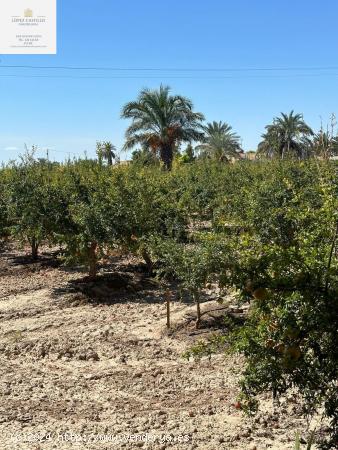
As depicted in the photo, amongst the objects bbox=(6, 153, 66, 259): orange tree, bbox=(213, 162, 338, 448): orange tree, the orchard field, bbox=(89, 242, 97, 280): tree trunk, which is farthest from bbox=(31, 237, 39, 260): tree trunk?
bbox=(213, 162, 338, 448): orange tree

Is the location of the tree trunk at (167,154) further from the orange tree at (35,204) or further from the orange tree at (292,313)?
the orange tree at (292,313)

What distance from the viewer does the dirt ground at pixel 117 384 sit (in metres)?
4.44

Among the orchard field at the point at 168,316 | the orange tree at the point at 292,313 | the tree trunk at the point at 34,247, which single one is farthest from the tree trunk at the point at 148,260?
the orange tree at the point at 292,313

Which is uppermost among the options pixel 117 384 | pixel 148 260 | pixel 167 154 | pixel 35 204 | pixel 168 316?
pixel 167 154

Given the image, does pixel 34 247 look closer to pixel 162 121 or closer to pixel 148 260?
pixel 148 260

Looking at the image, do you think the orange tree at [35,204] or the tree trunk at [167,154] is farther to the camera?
the tree trunk at [167,154]

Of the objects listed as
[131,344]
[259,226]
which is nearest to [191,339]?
[131,344]

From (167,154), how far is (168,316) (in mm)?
20616

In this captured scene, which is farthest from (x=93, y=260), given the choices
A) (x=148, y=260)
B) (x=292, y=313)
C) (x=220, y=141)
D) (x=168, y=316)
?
(x=220, y=141)

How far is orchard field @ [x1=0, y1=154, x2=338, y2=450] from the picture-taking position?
284cm

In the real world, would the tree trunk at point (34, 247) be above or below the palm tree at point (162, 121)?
below

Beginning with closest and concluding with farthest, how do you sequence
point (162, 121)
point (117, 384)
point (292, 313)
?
point (292, 313), point (117, 384), point (162, 121)

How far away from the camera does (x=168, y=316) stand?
24.2 ft

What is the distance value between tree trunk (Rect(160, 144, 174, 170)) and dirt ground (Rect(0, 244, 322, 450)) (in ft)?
60.6
